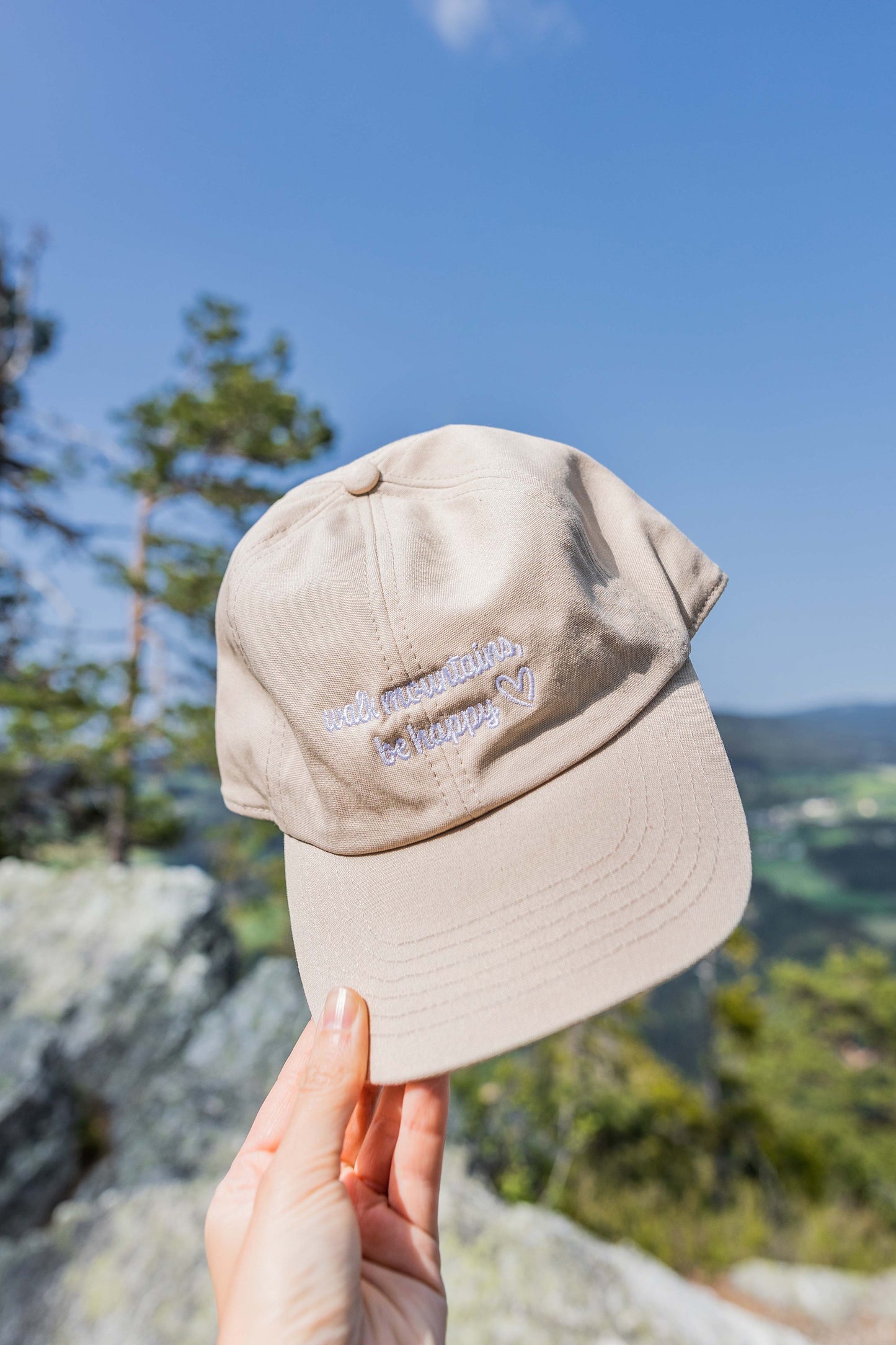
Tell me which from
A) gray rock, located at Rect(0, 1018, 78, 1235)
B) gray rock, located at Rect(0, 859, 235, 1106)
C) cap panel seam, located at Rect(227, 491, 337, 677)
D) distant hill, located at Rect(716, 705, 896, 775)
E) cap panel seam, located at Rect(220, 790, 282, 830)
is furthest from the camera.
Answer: distant hill, located at Rect(716, 705, 896, 775)

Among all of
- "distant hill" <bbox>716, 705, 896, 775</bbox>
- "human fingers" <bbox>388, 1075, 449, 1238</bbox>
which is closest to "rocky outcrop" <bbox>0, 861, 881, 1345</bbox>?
"human fingers" <bbox>388, 1075, 449, 1238</bbox>

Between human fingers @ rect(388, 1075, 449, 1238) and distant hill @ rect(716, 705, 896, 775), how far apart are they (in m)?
51.5

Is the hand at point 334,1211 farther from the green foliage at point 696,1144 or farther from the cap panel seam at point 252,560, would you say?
the green foliage at point 696,1144

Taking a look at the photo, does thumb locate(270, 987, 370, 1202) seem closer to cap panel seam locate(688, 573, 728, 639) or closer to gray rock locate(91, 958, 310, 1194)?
cap panel seam locate(688, 573, 728, 639)

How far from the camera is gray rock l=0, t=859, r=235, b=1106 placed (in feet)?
13.4

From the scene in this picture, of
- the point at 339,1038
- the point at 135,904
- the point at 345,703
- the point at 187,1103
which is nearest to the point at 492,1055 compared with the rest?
the point at 339,1038

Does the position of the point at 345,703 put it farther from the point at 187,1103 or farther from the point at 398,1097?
the point at 187,1103

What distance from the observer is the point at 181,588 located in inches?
272

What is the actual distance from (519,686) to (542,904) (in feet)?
1.00

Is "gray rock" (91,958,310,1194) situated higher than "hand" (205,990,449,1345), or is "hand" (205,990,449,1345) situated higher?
"hand" (205,990,449,1345)

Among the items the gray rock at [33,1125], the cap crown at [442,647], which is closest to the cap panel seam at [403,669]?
the cap crown at [442,647]

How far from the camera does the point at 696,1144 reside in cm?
893

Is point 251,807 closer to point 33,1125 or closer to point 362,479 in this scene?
point 362,479

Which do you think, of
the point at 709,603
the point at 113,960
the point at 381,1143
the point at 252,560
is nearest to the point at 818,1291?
the point at 113,960
